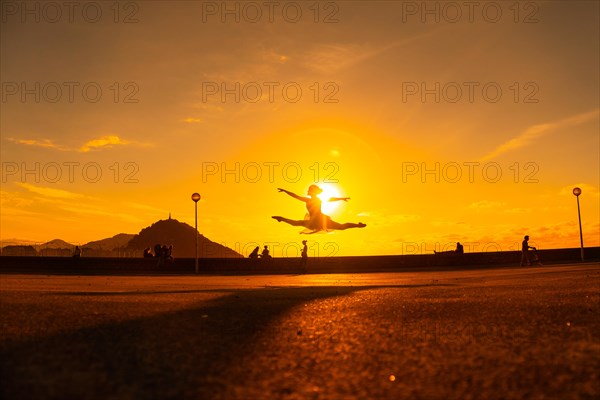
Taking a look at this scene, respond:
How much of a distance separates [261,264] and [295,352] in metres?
34.4

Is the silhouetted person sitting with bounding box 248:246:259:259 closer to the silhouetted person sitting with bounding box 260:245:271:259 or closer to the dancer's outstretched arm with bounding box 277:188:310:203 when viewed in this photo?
the silhouetted person sitting with bounding box 260:245:271:259

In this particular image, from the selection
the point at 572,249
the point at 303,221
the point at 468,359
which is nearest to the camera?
the point at 468,359

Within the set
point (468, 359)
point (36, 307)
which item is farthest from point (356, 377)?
point (36, 307)

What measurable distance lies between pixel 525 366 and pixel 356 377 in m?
1.46

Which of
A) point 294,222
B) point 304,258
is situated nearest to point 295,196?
point 294,222

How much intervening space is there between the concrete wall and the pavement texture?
29088mm

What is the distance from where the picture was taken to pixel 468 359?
5.11 metres

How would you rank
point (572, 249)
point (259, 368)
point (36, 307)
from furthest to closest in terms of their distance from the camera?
1. point (572, 249)
2. point (36, 307)
3. point (259, 368)

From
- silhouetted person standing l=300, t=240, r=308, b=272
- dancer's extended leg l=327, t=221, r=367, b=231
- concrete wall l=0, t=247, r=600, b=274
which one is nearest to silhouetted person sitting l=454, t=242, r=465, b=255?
concrete wall l=0, t=247, r=600, b=274

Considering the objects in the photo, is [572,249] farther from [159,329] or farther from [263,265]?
[159,329]

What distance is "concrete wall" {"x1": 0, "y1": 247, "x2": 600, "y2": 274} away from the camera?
37.9 metres

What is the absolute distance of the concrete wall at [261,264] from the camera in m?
37.9

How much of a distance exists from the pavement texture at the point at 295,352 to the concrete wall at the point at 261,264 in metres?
29.1

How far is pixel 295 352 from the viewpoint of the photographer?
212 inches
